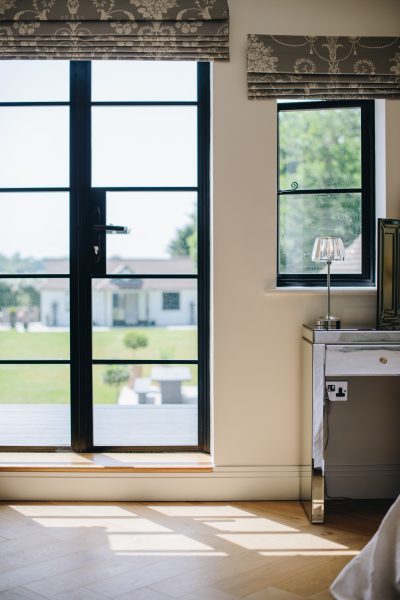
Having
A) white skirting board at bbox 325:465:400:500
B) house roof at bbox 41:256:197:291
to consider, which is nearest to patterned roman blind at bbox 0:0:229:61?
house roof at bbox 41:256:197:291

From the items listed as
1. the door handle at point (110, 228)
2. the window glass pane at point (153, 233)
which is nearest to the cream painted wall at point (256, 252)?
the window glass pane at point (153, 233)

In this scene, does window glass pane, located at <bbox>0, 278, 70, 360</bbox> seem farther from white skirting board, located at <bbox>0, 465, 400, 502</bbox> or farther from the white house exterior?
white skirting board, located at <bbox>0, 465, 400, 502</bbox>

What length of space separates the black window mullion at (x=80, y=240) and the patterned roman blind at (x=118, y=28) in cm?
23

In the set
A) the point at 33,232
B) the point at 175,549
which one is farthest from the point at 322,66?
the point at 175,549

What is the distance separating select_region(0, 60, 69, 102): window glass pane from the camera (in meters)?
4.14

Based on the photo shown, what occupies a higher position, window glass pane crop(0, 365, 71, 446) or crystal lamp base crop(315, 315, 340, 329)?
crystal lamp base crop(315, 315, 340, 329)

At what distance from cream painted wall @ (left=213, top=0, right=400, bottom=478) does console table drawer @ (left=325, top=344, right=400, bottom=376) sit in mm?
461

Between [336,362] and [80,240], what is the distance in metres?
1.61

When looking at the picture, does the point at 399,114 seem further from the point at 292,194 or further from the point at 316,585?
the point at 316,585

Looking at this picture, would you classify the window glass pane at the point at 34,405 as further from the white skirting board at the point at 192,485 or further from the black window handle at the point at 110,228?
the black window handle at the point at 110,228

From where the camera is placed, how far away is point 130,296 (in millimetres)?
4176

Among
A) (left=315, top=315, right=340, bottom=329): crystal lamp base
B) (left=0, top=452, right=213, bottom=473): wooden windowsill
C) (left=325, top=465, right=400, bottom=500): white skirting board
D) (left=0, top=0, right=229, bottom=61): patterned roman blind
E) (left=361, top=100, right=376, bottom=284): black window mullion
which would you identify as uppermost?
(left=0, top=0, right=229, bottom=61): patterned roman blind

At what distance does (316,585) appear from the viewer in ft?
9.37

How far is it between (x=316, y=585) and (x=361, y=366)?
1.09 meters
